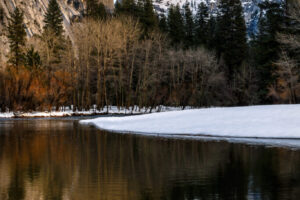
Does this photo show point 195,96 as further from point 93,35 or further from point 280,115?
point 280,115

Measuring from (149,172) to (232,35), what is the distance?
72102mm

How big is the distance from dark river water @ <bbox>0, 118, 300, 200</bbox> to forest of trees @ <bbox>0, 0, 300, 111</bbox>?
125 ft

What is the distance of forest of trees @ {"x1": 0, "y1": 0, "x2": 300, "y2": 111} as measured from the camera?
5791cm

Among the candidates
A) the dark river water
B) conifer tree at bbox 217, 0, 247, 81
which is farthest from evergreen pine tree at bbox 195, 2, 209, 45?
the dark river water

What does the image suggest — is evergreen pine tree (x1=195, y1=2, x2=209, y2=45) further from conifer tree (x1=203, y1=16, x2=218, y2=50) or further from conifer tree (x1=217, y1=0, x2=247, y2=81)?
conifer tree (x1=217, y1=0, x2=247, y2=81)

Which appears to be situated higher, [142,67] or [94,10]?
[94,10]

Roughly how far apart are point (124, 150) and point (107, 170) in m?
4.98

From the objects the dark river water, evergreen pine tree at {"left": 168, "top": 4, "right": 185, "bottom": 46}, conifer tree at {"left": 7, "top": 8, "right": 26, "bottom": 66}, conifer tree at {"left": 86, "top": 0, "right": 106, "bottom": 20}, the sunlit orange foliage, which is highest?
conifer tree at {"left": 86, "top": 0, "right": 106, "bottom": 20}

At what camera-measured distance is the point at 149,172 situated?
11.8m

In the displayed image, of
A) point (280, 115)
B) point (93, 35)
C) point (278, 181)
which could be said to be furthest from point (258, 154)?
point (93, 35)

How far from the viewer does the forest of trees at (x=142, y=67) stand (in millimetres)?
57906

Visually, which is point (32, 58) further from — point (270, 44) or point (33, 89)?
point (270, 44)

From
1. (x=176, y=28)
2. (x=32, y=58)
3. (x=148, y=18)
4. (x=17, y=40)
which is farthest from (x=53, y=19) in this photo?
(x=176, y=28)

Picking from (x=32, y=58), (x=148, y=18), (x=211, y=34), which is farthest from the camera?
(x=211, y=34)
